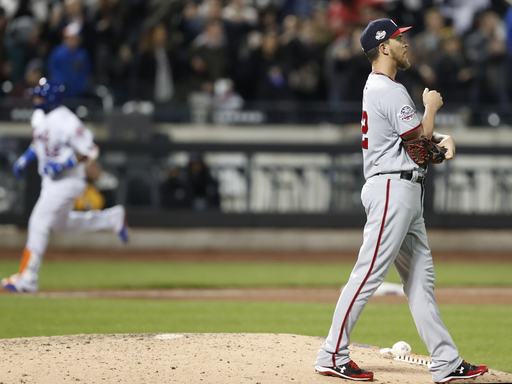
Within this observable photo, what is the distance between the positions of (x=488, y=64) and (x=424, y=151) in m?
11.8

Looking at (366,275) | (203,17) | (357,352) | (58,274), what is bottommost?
(58,274)

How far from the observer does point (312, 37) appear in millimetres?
15586

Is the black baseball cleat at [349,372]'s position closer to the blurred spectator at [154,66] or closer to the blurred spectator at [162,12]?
the blurred spectator at [154,66]

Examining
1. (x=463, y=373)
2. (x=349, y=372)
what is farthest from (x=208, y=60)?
(x=463, y=373)

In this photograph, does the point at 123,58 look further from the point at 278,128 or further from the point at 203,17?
the point at 278,128

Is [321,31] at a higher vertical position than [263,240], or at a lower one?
higher

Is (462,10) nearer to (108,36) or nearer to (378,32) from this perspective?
(108,36)

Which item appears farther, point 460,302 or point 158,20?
point 158,20

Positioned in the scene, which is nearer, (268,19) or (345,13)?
(268,19)

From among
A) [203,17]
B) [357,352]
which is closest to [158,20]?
[203,17]

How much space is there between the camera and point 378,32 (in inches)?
180

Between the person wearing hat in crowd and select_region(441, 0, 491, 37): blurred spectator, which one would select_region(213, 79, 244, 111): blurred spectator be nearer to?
select_region(441, 0, 491, 37): blurred spectator

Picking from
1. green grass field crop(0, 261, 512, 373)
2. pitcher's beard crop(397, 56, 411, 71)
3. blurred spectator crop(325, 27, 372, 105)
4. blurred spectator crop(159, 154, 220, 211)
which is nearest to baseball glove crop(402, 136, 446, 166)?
pitcher's beard crop(397, 56, 411, 71)

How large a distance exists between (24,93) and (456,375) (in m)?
11.7
